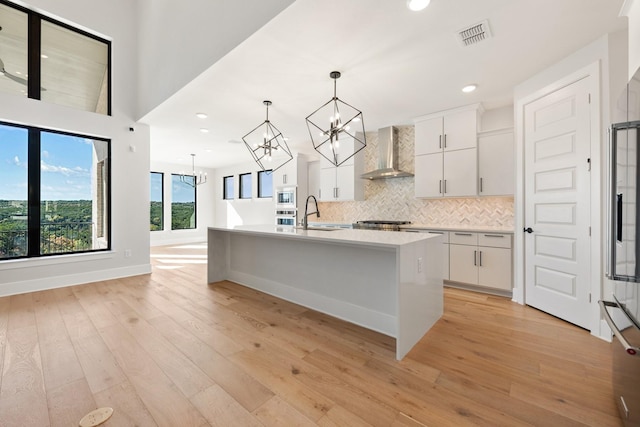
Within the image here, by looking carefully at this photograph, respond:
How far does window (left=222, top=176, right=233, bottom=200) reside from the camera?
944cm

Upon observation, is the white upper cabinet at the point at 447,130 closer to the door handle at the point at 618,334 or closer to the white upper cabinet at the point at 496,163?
the white upper cabinet at the point at 496,163

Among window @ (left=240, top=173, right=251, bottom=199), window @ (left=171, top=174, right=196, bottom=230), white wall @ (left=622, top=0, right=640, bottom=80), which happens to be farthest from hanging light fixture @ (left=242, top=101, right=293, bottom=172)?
window @ (left=171, top=174, right=196, bottom=230)

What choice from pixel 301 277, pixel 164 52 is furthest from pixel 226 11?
pixel 301 277

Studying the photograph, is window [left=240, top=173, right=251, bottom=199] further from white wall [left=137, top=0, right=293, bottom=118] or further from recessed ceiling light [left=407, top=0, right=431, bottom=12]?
recessed ceiling light [left=407, top=0, right=431, bottom=12]

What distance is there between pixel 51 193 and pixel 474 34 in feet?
19.0

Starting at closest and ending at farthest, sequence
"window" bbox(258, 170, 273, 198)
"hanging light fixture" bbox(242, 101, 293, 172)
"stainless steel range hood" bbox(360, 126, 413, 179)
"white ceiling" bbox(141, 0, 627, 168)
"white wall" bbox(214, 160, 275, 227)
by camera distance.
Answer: "white ceiling" bbox(141, 0, 627, 168) < "hanging light fixture" bbox(242, 101, 293, 172) < "stainless steel range hood" bbox(360, 126, 413, 179) < "window" bbox(258, 170, 273, 198) < "white wall" bbox(214, 160, 275, 227)

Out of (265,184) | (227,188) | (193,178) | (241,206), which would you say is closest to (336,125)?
(265,184)

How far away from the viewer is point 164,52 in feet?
12.7

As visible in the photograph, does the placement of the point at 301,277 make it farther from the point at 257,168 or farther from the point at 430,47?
the point at 257,168

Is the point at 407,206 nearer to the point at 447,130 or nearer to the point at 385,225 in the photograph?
the point at 385,225

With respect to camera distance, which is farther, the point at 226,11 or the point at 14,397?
the point at 226,11

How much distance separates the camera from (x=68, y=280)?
3.97 m

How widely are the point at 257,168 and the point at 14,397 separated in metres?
7.20

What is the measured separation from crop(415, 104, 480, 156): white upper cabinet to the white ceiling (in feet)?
0.52
